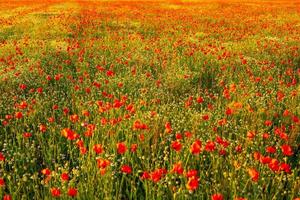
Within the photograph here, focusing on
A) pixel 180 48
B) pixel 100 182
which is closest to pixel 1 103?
pixel 100 182

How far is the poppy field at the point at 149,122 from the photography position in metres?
3.49

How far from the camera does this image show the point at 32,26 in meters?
17.3

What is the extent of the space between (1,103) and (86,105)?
4.61 ft

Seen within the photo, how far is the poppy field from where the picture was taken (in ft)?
11.4

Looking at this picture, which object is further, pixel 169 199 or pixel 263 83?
pixel 263 83

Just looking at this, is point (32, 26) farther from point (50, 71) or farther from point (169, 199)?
point (169, 199)

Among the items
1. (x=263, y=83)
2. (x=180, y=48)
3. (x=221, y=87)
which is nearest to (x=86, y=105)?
(x=221, y=87)

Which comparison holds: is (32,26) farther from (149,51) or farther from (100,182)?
(100,182)

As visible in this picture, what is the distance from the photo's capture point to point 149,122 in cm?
499

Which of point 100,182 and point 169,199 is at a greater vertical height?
point 100,182

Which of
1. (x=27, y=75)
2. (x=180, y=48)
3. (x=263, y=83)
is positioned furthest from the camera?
(x=180, y=48)

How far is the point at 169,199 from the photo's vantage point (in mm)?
3527

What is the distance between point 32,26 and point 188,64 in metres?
10.8

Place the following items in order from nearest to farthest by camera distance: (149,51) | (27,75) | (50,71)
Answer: (27,75)
(50,71)
(149,51)
